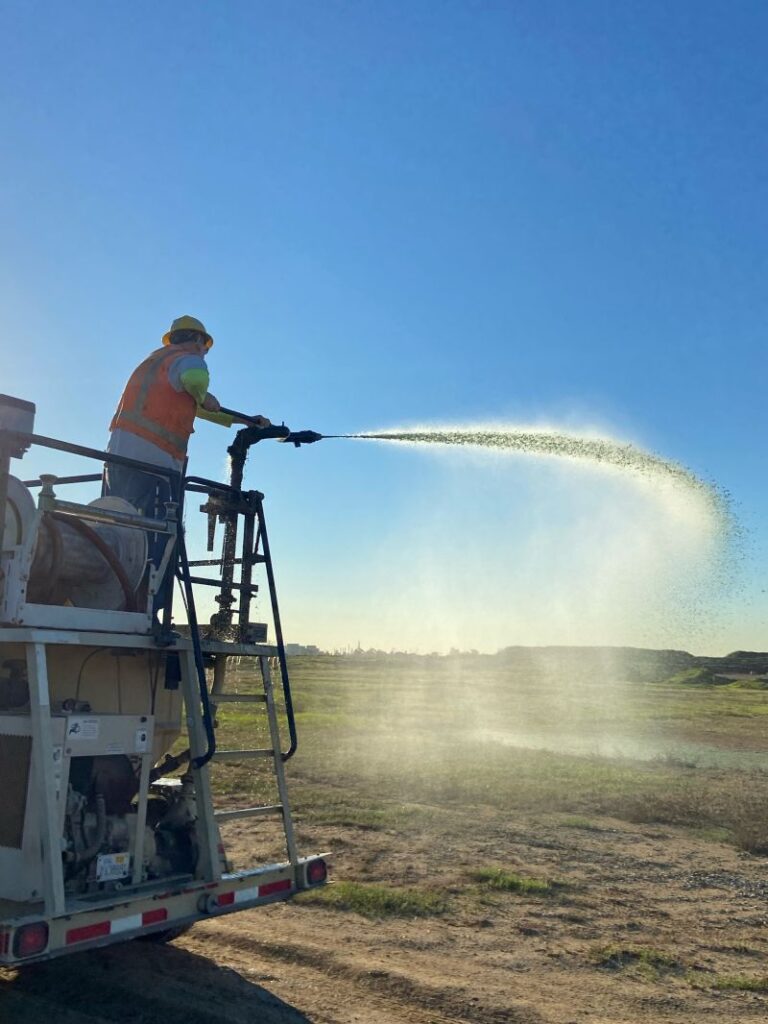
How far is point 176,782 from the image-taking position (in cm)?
645

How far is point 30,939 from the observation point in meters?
4.46

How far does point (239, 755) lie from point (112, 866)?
1123mm

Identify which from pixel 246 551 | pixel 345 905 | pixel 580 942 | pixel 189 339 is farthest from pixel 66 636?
pixel 580 942

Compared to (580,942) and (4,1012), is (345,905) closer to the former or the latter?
(580,942)

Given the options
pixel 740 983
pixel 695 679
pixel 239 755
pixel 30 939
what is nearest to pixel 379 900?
pixel 239 755

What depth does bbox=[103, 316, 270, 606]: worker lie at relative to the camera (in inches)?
260

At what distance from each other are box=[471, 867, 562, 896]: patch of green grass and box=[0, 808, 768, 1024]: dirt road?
0.35ft

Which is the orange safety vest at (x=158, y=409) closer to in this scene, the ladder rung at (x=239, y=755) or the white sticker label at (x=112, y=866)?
the ladder rung at (x=239, y=755)

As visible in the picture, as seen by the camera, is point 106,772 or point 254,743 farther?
point 254,743

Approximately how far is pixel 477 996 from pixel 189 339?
5.25 metres

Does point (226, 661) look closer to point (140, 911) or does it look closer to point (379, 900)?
point (140, 911)

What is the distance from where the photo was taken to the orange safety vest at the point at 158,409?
22.5 ft

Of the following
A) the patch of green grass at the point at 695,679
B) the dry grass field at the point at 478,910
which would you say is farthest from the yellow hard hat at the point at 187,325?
the patch of green grass at the point at 695,679

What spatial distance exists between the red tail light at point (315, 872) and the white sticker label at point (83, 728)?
6.22 feet
